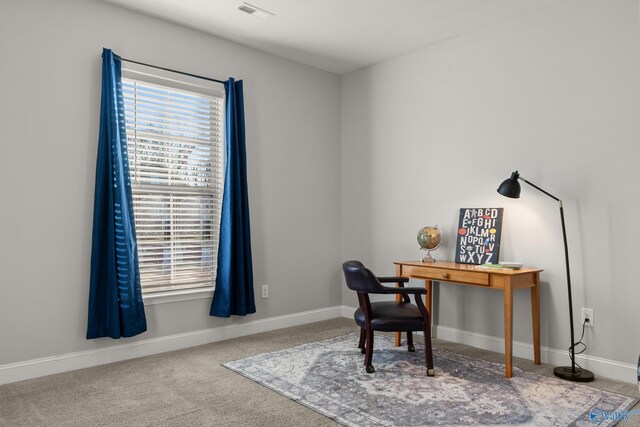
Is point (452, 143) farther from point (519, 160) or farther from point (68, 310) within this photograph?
point (68, 310)

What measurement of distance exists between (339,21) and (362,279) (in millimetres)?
2063

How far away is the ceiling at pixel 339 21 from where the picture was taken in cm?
354

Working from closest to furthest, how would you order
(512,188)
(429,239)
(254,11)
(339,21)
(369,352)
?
(369,352) → (512,188) → (254,11) → (339,21) → (429,239)

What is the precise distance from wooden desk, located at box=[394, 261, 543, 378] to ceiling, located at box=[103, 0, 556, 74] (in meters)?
1.91

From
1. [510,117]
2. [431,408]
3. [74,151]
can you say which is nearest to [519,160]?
[510,117]

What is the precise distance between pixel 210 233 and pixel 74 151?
1.24 metres

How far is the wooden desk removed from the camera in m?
3.17

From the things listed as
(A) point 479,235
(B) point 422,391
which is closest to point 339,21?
(A) point 479,235

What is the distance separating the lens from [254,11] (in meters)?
3.64

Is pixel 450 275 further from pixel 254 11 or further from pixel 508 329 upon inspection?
pixel 254 11

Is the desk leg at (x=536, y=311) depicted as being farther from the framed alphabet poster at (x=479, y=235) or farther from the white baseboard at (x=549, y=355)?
the framed alphabet poster at (x=479, y=235)

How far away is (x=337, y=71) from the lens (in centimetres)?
505

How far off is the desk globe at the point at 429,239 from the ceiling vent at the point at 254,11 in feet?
6.95

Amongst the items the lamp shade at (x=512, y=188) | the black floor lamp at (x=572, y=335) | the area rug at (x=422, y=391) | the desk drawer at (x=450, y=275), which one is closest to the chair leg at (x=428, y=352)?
the area rug at (x=422, y=391)
